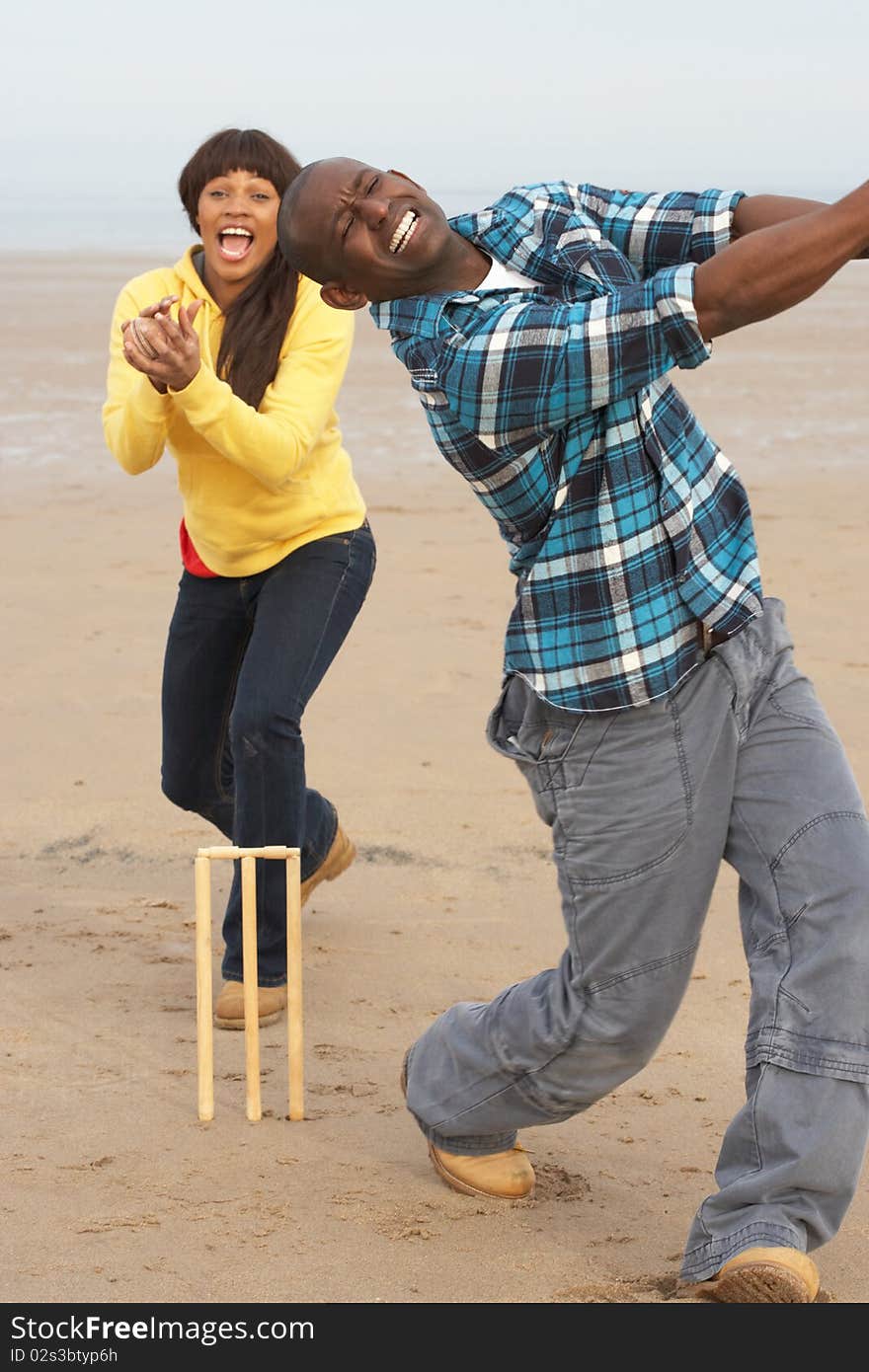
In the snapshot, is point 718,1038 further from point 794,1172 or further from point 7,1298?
point 7,1298

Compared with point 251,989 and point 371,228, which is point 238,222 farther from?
point 251,989

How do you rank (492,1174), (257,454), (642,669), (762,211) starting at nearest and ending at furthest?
(642,669), (762,211), (492,1174), (257,454)

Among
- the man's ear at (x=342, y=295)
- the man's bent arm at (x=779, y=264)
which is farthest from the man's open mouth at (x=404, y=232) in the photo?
the man's bent arm at (x=779, y=264)

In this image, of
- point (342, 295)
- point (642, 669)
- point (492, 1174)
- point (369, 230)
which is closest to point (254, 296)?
point (342, 295)

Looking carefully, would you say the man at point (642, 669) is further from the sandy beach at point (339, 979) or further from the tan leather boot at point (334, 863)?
the tan leather boot at point (334, 863)

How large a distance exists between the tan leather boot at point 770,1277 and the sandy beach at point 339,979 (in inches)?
12.3

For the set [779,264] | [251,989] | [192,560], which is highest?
[779,264]

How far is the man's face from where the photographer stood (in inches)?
121

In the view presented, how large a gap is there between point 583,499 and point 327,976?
2510mm

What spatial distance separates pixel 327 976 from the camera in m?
Answer: 5.28

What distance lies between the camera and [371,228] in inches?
121

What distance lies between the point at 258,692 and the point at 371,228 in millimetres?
1808

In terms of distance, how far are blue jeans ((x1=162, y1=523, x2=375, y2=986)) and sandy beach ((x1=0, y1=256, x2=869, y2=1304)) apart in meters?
0.50

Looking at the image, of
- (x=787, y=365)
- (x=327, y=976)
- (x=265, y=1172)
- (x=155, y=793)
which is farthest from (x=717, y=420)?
(x=265, y=1172)
